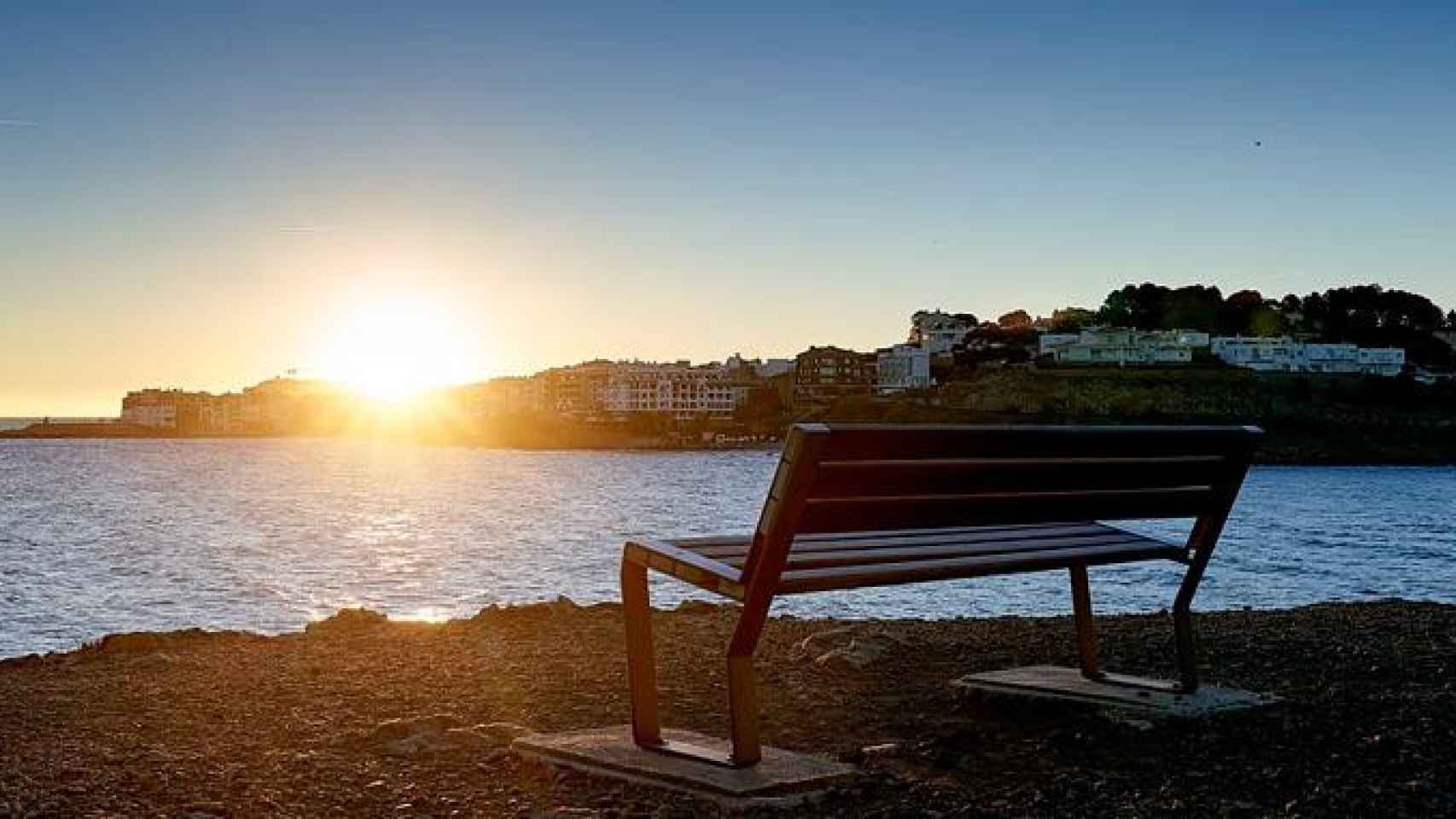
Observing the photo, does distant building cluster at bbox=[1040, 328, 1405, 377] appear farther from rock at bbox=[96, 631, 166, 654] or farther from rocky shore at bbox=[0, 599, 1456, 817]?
rock at bbox=[96, 631, 166, 654]

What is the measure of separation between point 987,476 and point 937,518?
0.25 m

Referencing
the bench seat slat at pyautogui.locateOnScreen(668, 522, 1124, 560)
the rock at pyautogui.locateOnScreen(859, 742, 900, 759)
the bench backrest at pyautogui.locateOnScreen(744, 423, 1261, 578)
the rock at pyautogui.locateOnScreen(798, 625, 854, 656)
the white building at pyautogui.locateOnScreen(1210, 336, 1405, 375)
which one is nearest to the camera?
the bench backrest at pyautogui.locateOnScreen(744, 423, 1261, 578)

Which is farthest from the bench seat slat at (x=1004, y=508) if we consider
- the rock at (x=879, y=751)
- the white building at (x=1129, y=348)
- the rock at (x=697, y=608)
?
the white building at (x=1129, y=348)

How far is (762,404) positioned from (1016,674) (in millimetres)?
190126

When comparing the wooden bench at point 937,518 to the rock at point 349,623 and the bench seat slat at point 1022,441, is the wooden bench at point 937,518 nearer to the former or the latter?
the bench seat slat at point 1022,441

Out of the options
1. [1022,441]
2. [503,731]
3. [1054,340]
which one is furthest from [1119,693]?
[1054,340]

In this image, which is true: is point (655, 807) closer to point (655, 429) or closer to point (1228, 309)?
point (655, 429)

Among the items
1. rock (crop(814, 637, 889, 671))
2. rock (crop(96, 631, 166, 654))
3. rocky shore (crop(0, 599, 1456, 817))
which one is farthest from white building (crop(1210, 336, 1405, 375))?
rock (crop(96, 631, 166, 654))

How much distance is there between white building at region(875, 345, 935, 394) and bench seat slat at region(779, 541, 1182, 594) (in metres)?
166

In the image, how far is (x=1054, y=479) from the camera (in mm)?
5730

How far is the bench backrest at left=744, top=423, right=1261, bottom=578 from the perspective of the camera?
4.68 metres

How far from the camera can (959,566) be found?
17.4 ft

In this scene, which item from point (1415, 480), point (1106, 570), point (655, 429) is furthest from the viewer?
point (655, 429)

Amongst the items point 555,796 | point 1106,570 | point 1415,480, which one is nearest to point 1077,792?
point 555,796
